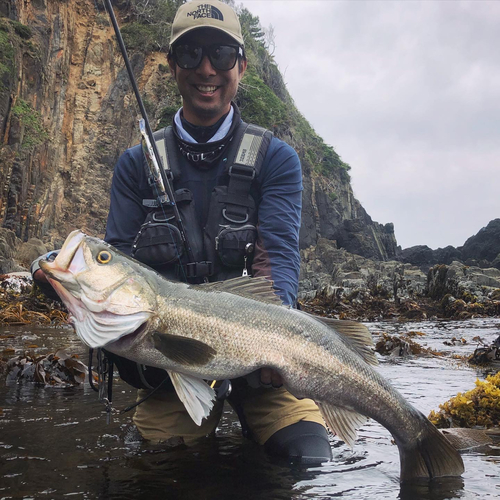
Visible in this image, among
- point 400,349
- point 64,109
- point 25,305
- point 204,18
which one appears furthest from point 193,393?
point 64,109

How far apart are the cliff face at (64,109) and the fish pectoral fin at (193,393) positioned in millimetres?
18045

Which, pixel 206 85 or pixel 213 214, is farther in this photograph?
pixel 206 85

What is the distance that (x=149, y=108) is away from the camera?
31812 mm

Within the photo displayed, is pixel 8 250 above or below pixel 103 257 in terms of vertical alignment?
above

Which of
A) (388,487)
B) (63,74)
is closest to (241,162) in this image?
(388,487)

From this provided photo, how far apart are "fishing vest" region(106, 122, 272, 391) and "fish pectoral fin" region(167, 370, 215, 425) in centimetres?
80

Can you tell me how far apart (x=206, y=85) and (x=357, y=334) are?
7.06 ft

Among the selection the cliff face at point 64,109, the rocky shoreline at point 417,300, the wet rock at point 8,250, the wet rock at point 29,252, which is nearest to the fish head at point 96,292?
the rocky shoreline at point 417,300

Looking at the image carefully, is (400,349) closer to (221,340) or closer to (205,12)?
(205,12)

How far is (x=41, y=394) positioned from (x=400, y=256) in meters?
55.5

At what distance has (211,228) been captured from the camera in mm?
4145

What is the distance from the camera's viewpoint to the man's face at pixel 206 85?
417cm

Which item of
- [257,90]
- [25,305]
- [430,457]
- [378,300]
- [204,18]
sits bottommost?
[430,457]

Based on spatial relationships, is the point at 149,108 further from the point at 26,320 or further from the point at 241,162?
the point at 241,162
